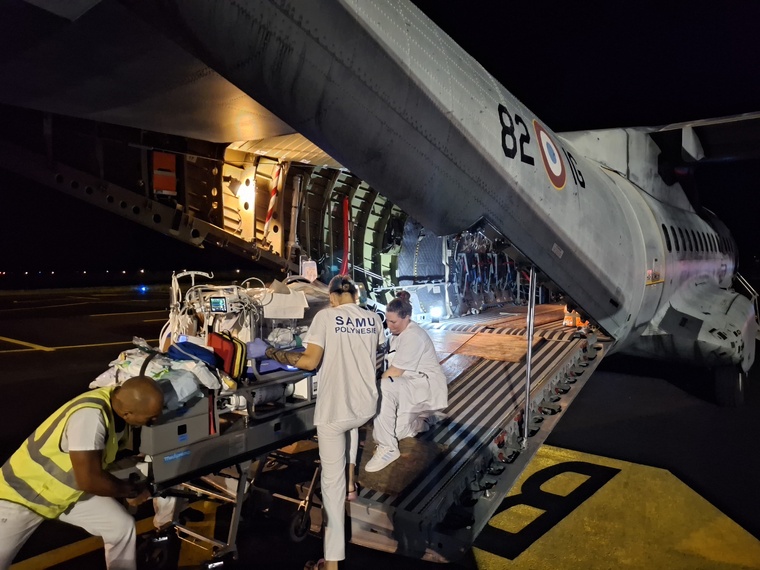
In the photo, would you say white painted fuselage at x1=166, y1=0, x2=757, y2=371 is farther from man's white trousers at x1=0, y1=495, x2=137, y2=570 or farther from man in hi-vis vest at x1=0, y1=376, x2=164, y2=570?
man's white trousers at x1=0, y1=495, x2=137, y2=570

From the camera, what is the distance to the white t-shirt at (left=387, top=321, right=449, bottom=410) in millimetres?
5215

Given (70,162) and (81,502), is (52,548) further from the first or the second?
(70,162)

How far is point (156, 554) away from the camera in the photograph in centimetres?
425

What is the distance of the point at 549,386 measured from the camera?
21.1 ft

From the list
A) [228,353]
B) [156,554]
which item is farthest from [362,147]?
[156,554]

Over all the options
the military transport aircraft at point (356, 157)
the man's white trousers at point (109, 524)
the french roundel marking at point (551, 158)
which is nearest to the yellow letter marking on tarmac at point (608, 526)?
the military transport aircraft at point (356, 157)

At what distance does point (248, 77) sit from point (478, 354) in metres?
5.43

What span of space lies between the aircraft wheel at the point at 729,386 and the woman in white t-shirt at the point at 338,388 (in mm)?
6709

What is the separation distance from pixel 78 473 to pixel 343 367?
1.79 meters

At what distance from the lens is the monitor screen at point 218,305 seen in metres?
5.35

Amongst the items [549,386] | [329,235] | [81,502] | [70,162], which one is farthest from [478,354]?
[70,162]

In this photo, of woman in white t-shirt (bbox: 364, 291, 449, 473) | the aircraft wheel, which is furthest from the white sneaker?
Answer: the aircraft wheel

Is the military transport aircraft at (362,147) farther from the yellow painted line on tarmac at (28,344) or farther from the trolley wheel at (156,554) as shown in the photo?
the yellow painted line on tarmac at (28,344)

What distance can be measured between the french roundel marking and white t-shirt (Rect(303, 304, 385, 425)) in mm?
2689
